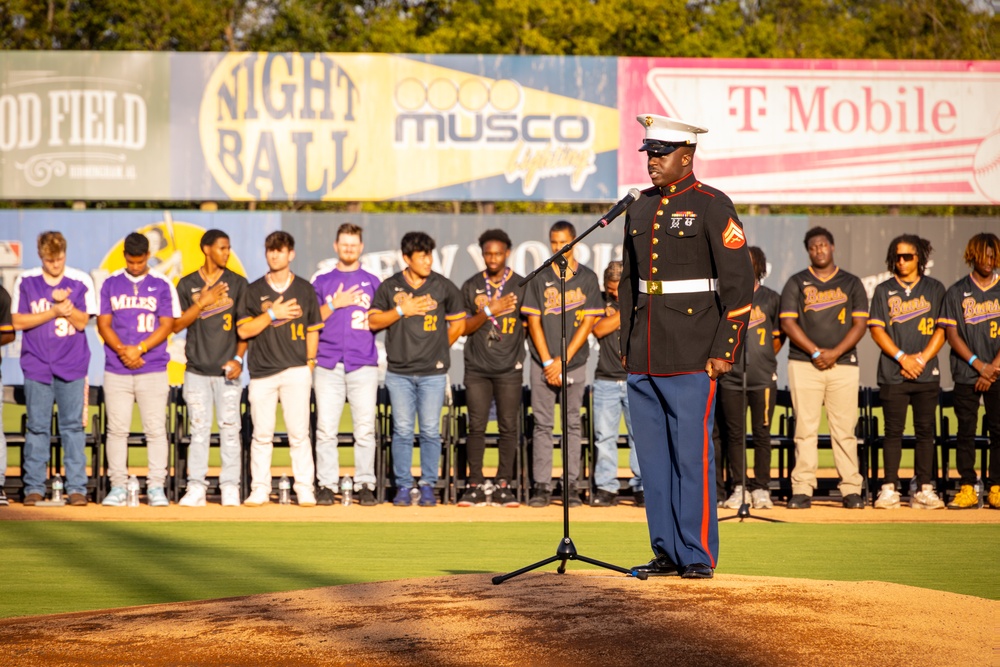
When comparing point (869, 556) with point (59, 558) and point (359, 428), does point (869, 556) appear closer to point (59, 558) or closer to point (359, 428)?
point (359, 428)

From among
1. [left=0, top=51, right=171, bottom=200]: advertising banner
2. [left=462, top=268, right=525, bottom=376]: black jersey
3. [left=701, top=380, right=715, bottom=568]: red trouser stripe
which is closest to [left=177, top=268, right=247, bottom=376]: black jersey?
[left=462, top=268, right=525, bottom=376]: black jersey

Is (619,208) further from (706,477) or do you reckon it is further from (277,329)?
(277,329)

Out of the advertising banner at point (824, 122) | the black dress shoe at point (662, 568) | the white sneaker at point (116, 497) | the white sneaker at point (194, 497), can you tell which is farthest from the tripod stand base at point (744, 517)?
the advertising banner at point (824, 122)

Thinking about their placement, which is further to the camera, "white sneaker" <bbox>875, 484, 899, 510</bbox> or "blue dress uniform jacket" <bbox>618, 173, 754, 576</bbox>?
"white sneaker" <bbox>875, 484, 899, 510</bbox>

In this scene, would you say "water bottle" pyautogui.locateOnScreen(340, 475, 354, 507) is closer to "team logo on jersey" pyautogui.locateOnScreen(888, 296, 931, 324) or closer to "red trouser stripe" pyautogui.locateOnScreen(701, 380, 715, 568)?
"team logo on jersey" pyautogui.locateOnScreen(888, 296, 931, 324)

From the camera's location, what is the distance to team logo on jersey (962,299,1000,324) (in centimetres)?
1189

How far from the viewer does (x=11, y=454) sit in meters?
16.9

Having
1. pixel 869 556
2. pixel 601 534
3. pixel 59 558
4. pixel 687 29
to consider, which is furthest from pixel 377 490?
pixel 687 29

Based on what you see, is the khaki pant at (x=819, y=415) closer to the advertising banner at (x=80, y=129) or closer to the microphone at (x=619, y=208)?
the microphone at (x=619, y=208)

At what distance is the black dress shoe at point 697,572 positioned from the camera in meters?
6.59

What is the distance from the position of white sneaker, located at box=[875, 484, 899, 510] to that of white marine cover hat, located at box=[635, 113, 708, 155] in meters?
6.32

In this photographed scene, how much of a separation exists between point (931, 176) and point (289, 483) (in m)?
14.6

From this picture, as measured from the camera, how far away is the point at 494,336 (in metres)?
12.1

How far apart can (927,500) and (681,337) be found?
6.27 m
